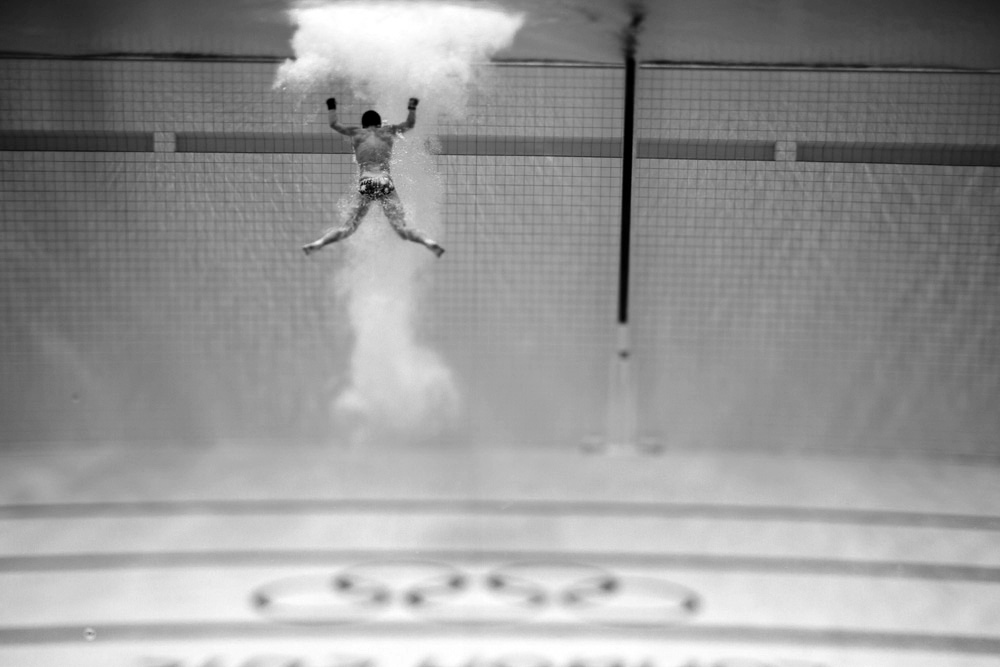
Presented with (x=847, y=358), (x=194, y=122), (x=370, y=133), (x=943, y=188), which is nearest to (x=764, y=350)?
(x=847, y=358)

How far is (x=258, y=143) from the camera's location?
6285 mm

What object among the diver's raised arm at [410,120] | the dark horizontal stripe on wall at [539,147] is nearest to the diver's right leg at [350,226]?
the diver's raised arm at [410,120]

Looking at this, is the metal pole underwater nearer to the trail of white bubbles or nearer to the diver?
the trail of white bubbles

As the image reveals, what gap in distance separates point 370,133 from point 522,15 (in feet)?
4.11

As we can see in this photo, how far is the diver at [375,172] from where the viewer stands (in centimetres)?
532

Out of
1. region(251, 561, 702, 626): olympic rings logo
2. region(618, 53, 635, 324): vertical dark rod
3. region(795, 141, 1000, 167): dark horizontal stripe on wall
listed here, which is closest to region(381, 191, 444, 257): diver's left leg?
region(618, 53, 635, 324): vertical dark rod

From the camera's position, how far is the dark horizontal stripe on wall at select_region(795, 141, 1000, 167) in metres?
6.36

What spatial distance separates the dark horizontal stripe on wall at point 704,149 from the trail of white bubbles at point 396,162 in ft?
4.88

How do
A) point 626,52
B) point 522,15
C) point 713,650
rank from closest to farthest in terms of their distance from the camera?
point 713,650 → point 522,15 → point 626,52

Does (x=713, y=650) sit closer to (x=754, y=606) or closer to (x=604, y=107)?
(x=754, y=606)

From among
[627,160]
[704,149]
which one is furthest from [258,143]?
[704,149]

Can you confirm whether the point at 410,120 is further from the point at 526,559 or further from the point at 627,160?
the point at 526,559

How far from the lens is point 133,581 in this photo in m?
5.02

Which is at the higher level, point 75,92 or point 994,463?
point 75,92
